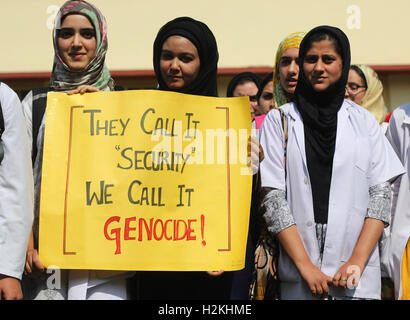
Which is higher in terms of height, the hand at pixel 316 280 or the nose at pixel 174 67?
the nose at pixel 174 67

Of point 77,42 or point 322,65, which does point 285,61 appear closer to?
point 322,65

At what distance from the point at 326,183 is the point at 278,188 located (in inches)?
8.6

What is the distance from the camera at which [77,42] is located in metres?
2.93

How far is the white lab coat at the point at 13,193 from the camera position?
2.52m

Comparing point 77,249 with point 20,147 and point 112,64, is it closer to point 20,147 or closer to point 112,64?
point 20,147

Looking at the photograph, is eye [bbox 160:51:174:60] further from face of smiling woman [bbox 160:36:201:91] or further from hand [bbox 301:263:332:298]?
hand [bbox 301:263:332:298]

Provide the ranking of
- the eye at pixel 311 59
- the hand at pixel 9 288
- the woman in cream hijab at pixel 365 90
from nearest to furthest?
the hand at pixel 9 288, the eye at pixel 311 59, the woman in cream hijab at pixel 365 90

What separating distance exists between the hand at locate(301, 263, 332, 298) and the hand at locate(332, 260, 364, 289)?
34mm

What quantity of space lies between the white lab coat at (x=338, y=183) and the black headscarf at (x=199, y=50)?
1.18 ft

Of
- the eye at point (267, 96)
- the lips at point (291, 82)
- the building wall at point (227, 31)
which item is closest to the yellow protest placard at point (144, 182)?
the lips at point (291, 82)

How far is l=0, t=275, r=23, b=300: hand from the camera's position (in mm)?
2500

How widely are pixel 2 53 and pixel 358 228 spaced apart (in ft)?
26.1

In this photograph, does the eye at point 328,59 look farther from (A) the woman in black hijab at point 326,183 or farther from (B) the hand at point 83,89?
(B) the hand at point 83,89

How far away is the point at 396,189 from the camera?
3.22m
